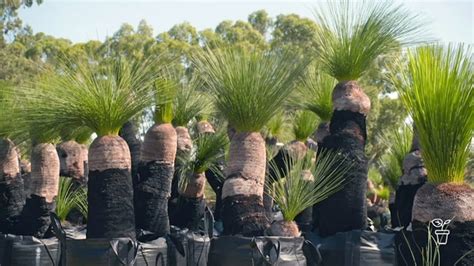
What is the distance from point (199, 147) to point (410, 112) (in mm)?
5007

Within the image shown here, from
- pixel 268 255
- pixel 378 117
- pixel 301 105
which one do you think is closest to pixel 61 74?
pixel 268 255

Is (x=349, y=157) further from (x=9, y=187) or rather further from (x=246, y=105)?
(x=9, y=187)

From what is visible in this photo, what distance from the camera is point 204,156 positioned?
11.1 metres

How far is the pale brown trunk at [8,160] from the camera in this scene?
10984 mm

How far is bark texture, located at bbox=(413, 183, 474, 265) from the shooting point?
6.23m

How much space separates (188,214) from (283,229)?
2.79 metres

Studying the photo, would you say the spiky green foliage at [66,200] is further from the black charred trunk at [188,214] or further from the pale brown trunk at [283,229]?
the pale brown trunk at [283,229]

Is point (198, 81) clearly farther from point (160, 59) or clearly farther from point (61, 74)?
point (61, 74)

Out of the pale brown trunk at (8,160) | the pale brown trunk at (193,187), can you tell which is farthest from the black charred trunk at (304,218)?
the pale brown trunk at (8,160)

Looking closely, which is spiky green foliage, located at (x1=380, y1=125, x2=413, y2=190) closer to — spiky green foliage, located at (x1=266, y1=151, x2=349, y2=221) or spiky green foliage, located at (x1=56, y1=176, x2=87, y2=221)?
spiky green foliage, located at (x1=266, y1=151, x2=349, y2=221)

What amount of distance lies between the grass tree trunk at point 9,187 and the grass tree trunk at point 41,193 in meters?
0.36

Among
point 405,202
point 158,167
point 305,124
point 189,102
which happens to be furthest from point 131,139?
point 405,202

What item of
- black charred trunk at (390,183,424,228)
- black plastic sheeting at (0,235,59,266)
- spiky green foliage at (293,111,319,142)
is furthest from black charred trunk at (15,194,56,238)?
black charred trunk at (390,183,424,228)

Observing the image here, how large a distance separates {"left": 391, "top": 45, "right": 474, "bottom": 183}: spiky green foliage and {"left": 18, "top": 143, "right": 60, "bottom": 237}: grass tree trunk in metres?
5.79
